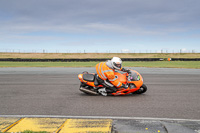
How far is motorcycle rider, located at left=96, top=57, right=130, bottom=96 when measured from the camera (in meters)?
7.58

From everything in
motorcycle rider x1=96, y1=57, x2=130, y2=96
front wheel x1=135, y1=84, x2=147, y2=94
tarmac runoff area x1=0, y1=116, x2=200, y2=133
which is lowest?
tarmac runoff area x1=0, y1=116, x2=200, y2=133

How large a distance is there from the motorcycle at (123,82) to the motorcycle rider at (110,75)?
5.7 inches

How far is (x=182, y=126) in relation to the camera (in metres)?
4.48

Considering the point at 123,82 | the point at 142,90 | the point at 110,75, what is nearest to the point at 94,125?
the point at 110,75

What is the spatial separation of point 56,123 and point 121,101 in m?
2.84

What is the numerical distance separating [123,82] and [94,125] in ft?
11.2

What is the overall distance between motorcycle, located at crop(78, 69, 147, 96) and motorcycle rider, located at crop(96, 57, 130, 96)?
0.14 m

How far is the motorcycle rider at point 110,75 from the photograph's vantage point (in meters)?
7.58

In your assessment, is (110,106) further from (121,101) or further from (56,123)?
(56,123)

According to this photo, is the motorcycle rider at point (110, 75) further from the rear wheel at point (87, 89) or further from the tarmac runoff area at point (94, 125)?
the tarmac runoff area at point (94, 125)

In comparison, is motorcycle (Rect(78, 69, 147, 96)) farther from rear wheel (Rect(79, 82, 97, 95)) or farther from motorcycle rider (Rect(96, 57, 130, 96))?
motorcycle rider (Rect(96, 57, 130, 96))

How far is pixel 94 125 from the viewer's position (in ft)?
15.0

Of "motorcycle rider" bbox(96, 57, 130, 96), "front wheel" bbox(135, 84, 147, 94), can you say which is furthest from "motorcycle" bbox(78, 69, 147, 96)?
"motorcycle rider" bbox(96, 57, 130, 96)

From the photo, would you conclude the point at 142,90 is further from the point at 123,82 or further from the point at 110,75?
the point at 110,75
